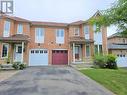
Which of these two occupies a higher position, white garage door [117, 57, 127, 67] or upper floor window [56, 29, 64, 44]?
upper floor window [56, 29, 64, 44]

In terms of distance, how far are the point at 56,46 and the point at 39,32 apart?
3552mm

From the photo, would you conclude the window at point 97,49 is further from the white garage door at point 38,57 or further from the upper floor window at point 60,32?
the white garage door at point 38,57

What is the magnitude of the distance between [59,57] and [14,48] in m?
7.28

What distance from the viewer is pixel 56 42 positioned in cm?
3234

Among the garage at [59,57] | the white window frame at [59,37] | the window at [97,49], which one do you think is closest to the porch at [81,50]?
the window at [97,49]

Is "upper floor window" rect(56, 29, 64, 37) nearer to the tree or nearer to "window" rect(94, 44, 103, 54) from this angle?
"window" rect(94, 44, 103, 54)

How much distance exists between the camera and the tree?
64.5ft

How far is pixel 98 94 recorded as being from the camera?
10625mm

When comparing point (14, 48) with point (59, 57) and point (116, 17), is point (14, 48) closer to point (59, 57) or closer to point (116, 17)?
point (59, 57)

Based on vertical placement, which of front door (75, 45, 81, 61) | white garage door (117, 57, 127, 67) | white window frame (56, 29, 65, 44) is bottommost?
white garage door (117, 57, 127, 67)

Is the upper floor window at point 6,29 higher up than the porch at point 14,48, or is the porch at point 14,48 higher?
the upper floor window at point 6,29

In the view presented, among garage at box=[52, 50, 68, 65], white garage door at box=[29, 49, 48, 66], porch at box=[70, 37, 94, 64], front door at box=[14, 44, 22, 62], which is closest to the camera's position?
front door at box=[14, 44, 22, 62]

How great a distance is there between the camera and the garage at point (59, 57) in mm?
32250

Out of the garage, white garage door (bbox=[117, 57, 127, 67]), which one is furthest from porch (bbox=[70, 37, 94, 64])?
white garage door (bbox=[117, 57, 127, 67])
